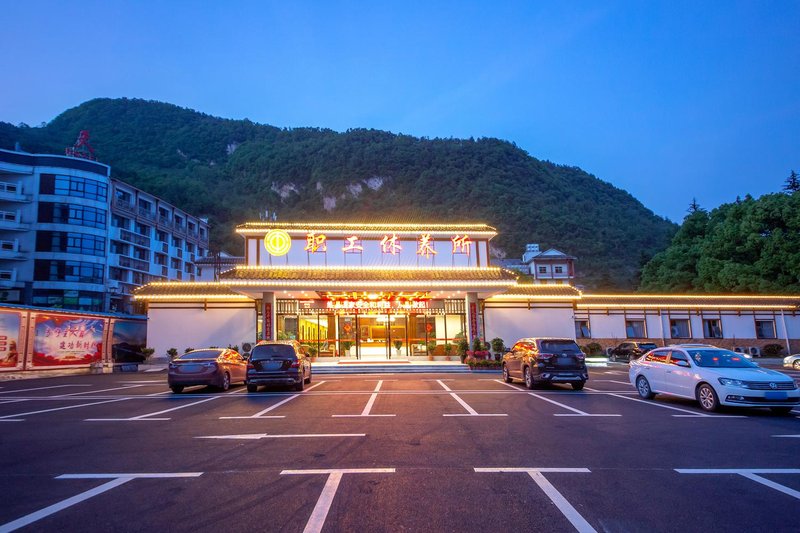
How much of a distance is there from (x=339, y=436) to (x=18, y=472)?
4432 mm

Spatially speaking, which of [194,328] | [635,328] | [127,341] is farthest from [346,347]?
[635,328]

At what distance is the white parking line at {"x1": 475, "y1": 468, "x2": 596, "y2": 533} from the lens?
13.8ft

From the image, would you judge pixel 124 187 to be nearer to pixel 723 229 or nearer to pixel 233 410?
pixel 233 410

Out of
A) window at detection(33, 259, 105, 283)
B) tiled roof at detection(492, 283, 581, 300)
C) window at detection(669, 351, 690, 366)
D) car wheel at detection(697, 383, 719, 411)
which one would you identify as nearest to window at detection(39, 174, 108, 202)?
window at detection(33, 259, 105, 283)

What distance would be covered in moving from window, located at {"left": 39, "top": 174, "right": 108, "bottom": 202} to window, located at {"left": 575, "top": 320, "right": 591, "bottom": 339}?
4897 cm

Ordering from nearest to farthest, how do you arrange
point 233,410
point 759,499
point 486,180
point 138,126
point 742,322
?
point 759,499, point 233,410, point 742,322, point 486,180, point 138,126

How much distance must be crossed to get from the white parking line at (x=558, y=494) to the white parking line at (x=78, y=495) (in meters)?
4.14

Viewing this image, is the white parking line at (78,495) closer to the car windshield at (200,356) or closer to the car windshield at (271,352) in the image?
the car windshield at (271,352)

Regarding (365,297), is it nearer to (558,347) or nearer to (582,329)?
(558,347)

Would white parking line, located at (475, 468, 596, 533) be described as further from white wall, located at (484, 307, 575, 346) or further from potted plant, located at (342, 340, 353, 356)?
white wall, located at (484, 307, 575, 346)

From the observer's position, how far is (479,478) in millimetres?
5625

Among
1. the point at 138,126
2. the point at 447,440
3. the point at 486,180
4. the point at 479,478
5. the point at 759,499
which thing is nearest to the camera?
the point at 759,499

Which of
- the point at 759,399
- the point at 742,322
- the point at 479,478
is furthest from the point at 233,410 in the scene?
the point at 742,322

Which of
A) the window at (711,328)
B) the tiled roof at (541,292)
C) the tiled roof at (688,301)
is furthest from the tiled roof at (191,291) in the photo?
the window at (711,328)
